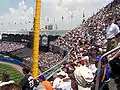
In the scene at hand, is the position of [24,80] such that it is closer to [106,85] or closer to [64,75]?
[64,75]

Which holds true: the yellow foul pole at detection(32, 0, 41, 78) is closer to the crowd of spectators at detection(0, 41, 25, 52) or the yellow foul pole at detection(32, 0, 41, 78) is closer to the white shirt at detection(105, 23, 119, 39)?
the white shirt at detection(105, 23, 119, 39)

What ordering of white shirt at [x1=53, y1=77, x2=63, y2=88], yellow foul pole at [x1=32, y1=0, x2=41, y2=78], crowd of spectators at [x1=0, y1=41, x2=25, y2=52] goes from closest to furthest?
1. white shirt at [x1=53, y1=77, x2=63, y2=88]
2. yellow foul pole at [x1=32, y1=0, x2=41, y2=78]
3. crowd of spectators at [x1=0, y1=41, x2=25, y2=52]

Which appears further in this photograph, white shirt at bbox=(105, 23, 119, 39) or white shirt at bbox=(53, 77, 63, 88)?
white shirt at bbox=(53, 77, 63, 88)

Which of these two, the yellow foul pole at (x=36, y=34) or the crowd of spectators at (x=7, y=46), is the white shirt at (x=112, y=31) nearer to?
the yellow foul pole at (x=36, y=34)

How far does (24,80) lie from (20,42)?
51821mm

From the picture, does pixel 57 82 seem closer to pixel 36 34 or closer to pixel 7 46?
pixel 36 34

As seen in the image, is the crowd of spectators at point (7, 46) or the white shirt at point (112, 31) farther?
the crowd of spectators at point (7, 46)

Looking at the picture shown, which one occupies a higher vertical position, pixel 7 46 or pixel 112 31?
pixel 112 31

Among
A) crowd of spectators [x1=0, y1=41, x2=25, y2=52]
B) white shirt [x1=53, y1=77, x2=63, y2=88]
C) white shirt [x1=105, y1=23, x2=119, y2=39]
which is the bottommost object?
crowd of spectators [x1=0, y1=41, x2=25, y2=52]

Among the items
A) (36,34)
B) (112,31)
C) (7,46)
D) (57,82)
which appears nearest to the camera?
(112,31)

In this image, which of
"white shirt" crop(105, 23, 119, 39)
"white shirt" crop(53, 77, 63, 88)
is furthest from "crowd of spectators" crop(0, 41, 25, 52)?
"white shirt" crop(105, 23, 119, 39)

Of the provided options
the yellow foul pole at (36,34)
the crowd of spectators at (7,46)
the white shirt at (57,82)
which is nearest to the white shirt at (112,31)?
the white shirt at (57,82)

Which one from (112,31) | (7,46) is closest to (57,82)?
(112,31)

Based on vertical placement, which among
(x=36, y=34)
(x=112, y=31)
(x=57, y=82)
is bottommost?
(x=57, y=82)
